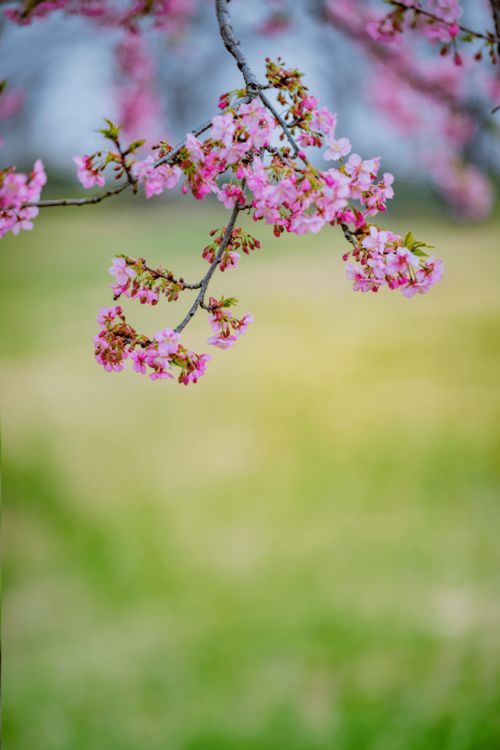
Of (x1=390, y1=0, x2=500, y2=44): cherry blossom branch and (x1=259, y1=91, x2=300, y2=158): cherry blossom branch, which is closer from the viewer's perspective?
(x1=259, y1=91, x2=300, y2=158): cherry blossom branch

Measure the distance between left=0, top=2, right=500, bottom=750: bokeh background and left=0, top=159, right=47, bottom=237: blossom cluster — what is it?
1.04 metres

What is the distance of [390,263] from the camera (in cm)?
83

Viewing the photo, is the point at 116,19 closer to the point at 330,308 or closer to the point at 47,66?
the point at 47,66

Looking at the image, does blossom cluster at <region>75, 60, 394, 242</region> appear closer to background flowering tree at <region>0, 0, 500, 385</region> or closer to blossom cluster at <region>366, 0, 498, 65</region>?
background flowering tree at <region>0, 0, 500, 385</region>

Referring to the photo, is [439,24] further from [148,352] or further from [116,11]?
[116,11]

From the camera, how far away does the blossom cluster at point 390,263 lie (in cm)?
82

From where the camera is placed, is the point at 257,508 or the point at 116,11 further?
the point at 257,508

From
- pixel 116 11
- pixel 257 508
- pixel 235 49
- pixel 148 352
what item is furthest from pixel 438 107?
pixel 148 352

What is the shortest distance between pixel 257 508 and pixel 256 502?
0.06ft

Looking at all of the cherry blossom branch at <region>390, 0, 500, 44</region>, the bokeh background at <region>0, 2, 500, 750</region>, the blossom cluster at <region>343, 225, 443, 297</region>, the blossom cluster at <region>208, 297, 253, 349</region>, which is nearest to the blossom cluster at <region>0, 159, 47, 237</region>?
the blossom cluster at <region>208, 297, 253, 349</region>

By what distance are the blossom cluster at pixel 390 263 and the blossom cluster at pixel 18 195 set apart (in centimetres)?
38

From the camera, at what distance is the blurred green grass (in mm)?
1737

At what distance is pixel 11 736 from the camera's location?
5.37ft

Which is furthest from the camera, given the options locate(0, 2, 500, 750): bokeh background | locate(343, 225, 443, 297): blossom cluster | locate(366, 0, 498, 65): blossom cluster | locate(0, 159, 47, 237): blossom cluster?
locate(0, 2, 500, 750): bokeh background
